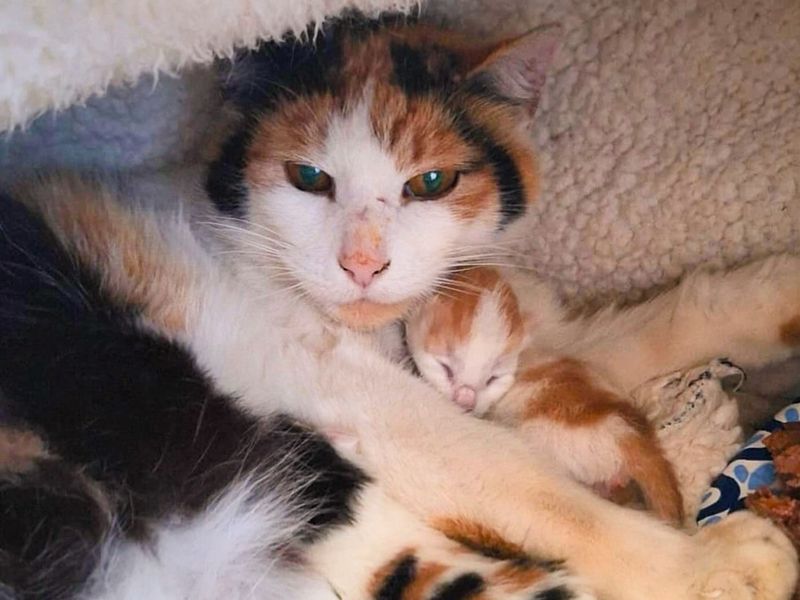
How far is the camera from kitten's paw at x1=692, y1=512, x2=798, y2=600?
38.8 inches

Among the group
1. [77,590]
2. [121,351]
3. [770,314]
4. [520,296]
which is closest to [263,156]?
[121,351]

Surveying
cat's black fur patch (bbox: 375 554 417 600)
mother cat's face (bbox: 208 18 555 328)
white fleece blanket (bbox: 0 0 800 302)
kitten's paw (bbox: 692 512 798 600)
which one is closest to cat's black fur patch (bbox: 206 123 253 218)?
mother cat's face (bbox: 208 18 555 328)

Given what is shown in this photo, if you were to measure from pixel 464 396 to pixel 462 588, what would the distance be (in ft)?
0.92

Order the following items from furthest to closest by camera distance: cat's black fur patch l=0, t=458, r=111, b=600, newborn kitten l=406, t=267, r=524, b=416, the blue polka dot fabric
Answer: newborn kitten l=406, t=267, r=524, b=416, the blue polka dot fabric, cat's black fur patch l=0, t=458, r=111, b=600

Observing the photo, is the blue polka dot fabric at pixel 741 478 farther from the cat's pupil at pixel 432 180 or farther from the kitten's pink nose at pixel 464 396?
the cat's pupil at pixel 432 180

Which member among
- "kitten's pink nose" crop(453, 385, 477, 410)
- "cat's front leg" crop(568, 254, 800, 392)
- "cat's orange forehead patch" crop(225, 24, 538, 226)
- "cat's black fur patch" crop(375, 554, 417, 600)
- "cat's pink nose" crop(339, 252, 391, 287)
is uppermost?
"cat's orange forehead patch" crop(225, 24, 538, 226)

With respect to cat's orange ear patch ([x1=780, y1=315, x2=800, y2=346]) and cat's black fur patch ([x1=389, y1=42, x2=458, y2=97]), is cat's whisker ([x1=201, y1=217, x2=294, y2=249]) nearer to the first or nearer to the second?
cat's black fur patch ([x1=389, y1=42, x2=458, y2=97])

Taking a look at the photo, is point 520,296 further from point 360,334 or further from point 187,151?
point 187,151

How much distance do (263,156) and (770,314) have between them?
2.30ft

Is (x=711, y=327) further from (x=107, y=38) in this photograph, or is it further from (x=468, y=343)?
(x=107, y=38)

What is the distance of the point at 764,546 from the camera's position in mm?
1006

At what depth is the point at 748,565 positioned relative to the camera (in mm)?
995

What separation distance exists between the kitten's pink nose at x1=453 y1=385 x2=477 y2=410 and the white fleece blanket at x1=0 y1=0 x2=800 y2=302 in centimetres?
29

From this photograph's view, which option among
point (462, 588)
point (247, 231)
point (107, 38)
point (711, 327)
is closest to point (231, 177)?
point (247, 231)
